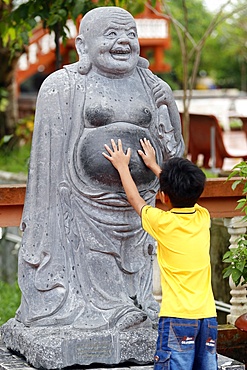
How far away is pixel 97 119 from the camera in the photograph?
19.5ft

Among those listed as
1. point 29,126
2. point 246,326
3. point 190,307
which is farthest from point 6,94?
point 190,307

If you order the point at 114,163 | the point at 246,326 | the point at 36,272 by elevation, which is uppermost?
the point at 114,163

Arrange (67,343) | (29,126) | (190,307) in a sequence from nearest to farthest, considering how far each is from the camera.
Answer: (190,307)
(67,343)
(29,126)

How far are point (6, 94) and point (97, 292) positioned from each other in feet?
35.4

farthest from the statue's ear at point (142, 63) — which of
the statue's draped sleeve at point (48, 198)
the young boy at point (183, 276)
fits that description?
the young boy at point (183, 276)

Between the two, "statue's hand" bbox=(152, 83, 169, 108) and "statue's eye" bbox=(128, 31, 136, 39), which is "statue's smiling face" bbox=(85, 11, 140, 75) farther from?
"statue's hand" bbox=(152, 83, 169, 108)

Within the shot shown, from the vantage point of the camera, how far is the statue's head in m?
5.98

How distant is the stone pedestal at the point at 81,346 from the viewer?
5.80 metres

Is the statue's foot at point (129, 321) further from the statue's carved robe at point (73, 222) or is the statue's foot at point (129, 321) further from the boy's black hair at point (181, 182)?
the boy's black hair at point (181, 182)

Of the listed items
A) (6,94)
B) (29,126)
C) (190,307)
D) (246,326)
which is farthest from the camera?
(6,94)

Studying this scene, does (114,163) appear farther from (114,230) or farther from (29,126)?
(29,126)

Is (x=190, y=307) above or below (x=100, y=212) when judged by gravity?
below

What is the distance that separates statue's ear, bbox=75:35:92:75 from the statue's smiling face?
0.13 feet

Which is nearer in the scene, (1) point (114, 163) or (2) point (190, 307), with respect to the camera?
(2) point (190, 307)
